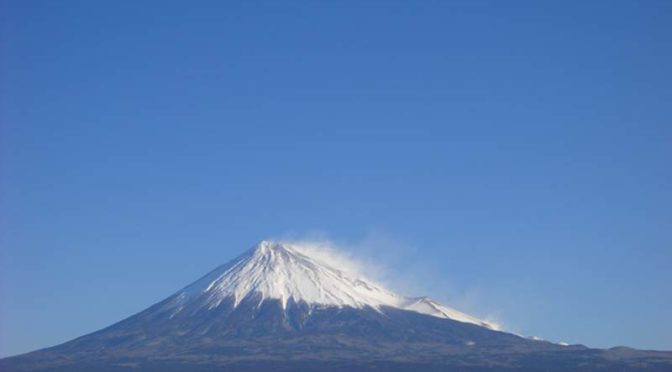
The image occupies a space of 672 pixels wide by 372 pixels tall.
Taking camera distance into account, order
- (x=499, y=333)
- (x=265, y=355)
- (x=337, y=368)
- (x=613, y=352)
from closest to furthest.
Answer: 1. (x=337, y=368)
2. (x=265, y=355)
3. (x=613, y=352)
4. (x=499, y=333)

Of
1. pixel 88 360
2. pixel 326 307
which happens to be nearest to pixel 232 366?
pixel 88 360

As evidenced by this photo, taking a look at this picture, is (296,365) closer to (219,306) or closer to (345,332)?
(345,332)

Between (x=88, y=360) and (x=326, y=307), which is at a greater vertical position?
(x=326, y=307)

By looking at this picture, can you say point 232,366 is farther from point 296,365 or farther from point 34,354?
point 34,354

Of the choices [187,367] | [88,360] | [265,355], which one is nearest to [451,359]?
[265,355]

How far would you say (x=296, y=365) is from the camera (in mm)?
160875

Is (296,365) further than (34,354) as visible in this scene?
No

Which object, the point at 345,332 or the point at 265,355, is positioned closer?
the point at 265,355

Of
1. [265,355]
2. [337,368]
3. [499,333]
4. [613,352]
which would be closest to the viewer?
[337,368]

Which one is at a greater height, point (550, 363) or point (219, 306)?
point (219, 306)

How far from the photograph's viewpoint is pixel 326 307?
655 feet

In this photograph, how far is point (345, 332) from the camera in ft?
615

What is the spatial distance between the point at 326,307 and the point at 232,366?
41.1m

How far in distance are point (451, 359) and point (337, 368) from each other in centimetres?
1995
